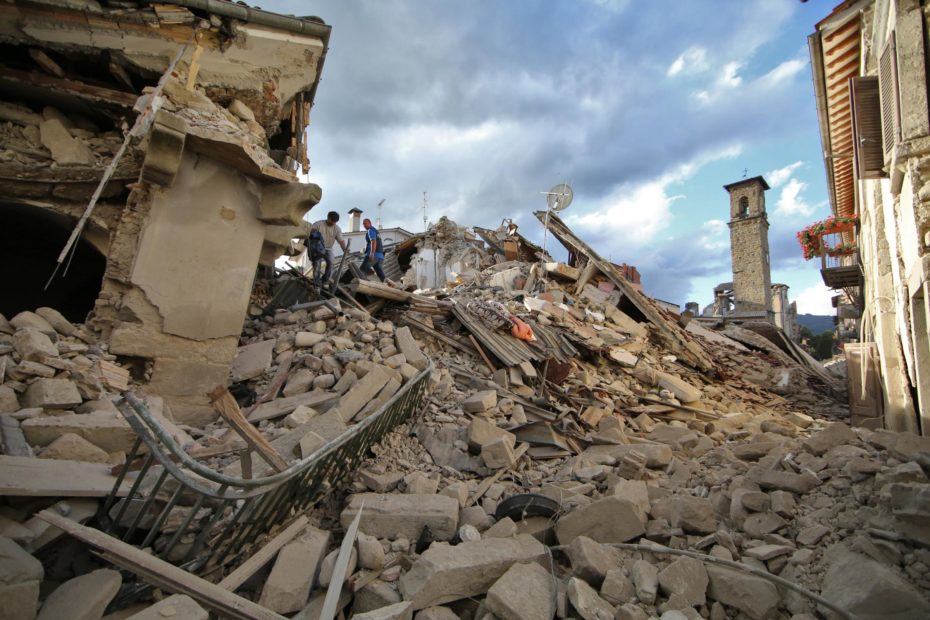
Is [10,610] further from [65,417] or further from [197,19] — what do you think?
[197,19]

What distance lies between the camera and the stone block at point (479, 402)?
236 inches

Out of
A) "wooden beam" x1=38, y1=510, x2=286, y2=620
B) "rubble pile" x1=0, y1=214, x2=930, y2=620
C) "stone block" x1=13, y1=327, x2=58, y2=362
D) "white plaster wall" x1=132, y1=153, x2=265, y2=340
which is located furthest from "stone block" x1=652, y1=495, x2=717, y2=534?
"stone block" x1=13, y1=327, x2=58, y2=362

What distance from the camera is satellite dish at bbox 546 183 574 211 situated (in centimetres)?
1357

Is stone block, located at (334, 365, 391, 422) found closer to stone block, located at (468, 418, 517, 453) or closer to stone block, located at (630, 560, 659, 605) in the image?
stone block, located at (468, 418, 517, 453)

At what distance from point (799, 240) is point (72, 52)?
14.0m

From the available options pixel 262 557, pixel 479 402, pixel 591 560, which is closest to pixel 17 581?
pixel 262 557

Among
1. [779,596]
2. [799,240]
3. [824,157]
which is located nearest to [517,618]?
[779,596]

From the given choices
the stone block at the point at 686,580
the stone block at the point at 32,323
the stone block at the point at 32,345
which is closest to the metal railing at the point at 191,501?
the stone block at the point at 32,345

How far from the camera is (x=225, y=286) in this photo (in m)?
5.70

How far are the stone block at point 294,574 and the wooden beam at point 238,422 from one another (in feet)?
1.85

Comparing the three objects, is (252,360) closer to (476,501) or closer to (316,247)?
(316,247)

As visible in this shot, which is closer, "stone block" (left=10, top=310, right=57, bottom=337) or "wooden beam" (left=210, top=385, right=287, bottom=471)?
"wooden beam" (left=210, top=385, right=287, bottom=471)

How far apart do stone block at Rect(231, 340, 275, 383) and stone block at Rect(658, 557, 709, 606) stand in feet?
16.5

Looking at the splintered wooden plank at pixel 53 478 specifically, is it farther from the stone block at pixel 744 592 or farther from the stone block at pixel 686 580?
the stone block at pixel 744 592
